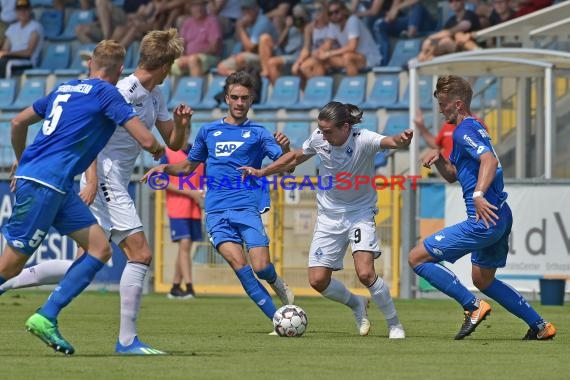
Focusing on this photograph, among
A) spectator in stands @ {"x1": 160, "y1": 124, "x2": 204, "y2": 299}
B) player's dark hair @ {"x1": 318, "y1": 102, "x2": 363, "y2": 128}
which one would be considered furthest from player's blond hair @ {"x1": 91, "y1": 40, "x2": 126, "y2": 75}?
spectator in stands @ {"x1": 160, "y1": 124, "x2": 204, "y2": 299}

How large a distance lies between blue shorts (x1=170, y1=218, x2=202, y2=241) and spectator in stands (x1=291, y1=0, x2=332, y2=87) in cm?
584

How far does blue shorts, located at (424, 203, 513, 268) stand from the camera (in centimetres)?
1178

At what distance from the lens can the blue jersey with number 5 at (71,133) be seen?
9.73 m

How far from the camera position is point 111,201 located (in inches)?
443

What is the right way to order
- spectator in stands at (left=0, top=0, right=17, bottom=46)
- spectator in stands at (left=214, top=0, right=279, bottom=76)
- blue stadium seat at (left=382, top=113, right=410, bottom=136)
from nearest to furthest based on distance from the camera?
blue stadium seat at (left=382, top=113, right=410, bottom=136)
spectator in stands at (left=214, top=0, right=279, bottom=76)
spectator in stands at (left=0, top=0, right=17, bottom=46)

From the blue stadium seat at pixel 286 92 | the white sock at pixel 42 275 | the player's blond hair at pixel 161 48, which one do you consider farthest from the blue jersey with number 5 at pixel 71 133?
the blue stadium seat at pixel 286 92

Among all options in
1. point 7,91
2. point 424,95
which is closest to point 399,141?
point 424,95

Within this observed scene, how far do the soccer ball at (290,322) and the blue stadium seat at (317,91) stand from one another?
11589 millimetres

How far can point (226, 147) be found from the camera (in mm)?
13453

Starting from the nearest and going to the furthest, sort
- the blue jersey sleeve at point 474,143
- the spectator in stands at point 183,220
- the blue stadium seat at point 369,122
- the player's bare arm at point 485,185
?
the player's bare arm at point 485,185 → the blue jersey sleeve at point 474,143 → the spectator in stands at point 183,220 → the blue stadium seat at point 369,122

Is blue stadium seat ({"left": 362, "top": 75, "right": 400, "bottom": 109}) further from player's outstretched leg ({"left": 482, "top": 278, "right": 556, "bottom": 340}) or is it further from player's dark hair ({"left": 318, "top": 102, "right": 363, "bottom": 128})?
player's outstretched leg ({"left": 482, "top": 278, "right": 556, "bottom": 340})

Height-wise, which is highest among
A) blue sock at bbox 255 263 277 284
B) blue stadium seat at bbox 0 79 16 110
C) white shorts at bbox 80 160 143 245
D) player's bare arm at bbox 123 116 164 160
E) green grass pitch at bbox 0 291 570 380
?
blue stadium seat at bbox 0 79 16 110

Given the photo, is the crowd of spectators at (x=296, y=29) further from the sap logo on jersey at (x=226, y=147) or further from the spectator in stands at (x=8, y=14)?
the sap logo on jersey at (x=226, y=147)

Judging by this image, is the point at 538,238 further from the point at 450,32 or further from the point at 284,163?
the point at 284,163
